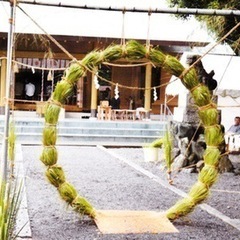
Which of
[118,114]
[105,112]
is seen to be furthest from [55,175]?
[118,114]

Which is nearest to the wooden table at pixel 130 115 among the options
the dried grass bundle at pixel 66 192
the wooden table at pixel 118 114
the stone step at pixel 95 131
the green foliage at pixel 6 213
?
the wooden table at pixel 118 114

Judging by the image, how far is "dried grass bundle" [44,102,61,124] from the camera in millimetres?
5406

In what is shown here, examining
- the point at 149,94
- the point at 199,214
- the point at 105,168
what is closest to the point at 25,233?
the point at 199,214

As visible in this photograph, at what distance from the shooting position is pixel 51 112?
5410 mm

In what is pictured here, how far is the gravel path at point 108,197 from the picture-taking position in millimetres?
5328

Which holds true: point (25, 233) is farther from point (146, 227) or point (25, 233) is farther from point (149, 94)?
point (149, 94)

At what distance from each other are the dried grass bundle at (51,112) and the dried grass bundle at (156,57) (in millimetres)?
1071

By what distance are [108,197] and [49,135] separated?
7.38ft

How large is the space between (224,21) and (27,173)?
445cm

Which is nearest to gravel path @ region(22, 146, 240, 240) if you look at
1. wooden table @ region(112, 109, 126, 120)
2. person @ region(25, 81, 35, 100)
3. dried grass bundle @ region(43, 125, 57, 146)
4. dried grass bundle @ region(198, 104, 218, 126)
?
dried grass bundle @ region(43, 125, 57, 146)

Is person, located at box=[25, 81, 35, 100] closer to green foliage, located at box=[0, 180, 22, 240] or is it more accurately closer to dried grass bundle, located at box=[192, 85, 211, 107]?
dried grass bundle, located at box=[192, 85, 211, 107]

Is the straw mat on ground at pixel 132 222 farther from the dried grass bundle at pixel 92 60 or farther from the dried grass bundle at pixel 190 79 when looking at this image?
the dried grass bundle at pixel 92 60

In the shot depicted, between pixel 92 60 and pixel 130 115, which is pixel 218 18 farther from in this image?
pixel 130 115

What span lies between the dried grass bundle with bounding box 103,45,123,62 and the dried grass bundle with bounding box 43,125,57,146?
889 mm
